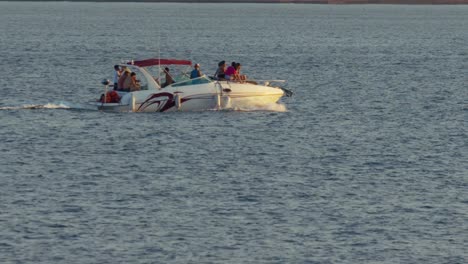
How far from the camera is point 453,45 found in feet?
519

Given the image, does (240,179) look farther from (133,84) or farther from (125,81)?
(125,81)

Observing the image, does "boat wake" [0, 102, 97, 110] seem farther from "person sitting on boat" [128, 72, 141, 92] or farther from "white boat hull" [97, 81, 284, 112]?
"person sitting on boat" [128, 72, 141, 92]

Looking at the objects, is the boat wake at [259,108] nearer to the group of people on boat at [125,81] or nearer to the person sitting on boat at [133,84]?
the person sitting on boat at [133,84]

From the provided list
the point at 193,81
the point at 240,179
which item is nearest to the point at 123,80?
the point at 193,81

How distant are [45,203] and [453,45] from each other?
126327 mm

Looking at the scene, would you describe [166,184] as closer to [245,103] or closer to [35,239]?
[35,239]

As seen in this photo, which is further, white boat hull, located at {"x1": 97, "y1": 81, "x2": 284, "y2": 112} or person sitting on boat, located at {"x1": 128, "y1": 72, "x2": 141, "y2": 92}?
white boat hull, located at {"x1": 97, "y1": 81, "x2": 284, "y2": 112}

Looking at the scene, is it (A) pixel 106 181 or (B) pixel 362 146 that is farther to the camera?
(B) pixel 362 146

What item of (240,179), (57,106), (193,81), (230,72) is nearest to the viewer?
(240,179)

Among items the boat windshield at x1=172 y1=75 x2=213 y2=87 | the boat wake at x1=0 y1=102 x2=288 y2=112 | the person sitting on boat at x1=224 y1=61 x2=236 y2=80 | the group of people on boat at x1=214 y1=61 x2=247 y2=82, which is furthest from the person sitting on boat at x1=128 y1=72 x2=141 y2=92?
the person sitting on boat at x1=224 y1=61 x2=236 y2=80

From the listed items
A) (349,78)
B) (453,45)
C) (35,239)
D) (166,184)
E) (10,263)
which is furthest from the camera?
(453,45)

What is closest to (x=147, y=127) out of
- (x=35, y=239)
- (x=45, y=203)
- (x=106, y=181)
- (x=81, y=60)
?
(x=106, y=181)

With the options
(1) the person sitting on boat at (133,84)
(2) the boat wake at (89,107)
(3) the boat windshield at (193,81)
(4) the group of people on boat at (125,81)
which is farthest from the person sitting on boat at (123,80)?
(2) the boat wake at (89,107)

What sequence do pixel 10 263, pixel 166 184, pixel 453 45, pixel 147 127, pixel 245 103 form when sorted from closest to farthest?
pixel 10 263 < pixel 166 184 < pixel 147 127 < pixel 245 103 < pixel 453 45
